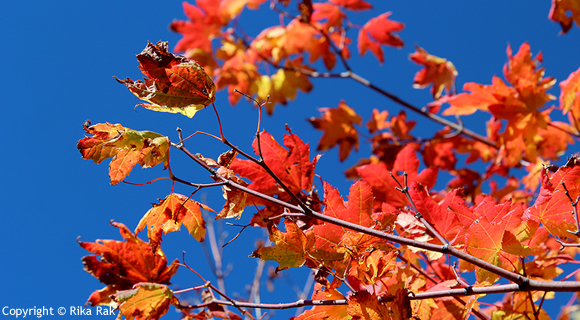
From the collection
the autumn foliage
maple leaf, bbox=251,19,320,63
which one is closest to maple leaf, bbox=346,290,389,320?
the autumn foliage

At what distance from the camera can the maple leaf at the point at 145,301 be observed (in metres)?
1.05

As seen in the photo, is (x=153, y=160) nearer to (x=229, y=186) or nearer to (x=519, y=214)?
(x=229, y=186)

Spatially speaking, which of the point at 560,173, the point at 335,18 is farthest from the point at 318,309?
the point at 335,18

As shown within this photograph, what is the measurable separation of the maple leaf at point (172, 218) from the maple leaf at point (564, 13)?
7.36 feet

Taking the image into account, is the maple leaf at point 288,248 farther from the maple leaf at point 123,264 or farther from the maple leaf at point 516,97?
the maple leaf at point 516,97

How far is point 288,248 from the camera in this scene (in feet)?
3.15

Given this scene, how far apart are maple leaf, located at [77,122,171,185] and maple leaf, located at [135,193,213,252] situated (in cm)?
16

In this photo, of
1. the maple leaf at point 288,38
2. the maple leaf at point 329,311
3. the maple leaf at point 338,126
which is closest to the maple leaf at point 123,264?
the maple leaf at point 329,311

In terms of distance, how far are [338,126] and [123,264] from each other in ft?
5.99

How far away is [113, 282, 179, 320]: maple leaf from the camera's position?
1054 millimetres

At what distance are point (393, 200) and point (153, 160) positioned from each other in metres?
0.88

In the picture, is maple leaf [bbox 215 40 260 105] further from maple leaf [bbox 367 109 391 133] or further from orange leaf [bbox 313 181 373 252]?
orange leaf [bbox 313 181 373 252]

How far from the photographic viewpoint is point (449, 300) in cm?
116

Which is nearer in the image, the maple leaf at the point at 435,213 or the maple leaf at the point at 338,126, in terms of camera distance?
the maple leaf at the point at 435,213
